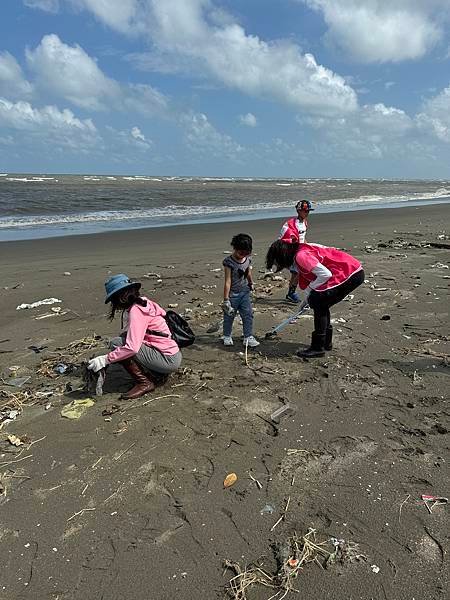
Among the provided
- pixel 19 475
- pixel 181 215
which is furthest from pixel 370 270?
pixel 181 215

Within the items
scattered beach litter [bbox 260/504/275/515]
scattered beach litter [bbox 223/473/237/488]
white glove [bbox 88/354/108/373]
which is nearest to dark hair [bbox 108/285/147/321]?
white glove [bbox 88/354/108/373]

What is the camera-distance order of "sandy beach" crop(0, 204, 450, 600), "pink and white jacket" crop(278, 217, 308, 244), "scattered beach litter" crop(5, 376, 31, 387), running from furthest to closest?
"pink and white jacket" crop(278, 217, 308, 244)
"scattered beach litter" crop(5, 376, 31, 387)
"sandy beach" crop(0, 204, 450, 600)

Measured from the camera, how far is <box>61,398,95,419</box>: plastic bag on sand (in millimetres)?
4270

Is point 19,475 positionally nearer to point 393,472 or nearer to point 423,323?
point 393,472

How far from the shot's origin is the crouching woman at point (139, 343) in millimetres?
4387

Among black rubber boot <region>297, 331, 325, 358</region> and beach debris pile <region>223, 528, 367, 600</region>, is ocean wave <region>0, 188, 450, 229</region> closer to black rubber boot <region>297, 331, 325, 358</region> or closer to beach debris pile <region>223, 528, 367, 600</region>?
black rubber boot <region>297, 331, 325, 358</region>

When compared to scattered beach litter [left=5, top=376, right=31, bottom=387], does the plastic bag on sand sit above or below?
above

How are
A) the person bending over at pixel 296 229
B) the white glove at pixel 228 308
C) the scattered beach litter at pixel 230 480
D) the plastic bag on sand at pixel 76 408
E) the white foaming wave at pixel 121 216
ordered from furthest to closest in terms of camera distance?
the white foaming wave at pixel 121 216 < the person bending over at pixel 296 229 < the white glove at pixel 228 308 < the plastic bag on sand at pixel 76 408 < the scattered beach litter at pixel 230 480

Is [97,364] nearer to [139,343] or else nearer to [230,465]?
[139,343]

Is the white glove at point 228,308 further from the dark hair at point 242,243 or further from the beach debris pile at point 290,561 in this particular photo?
the beach debris pile at point 290,561

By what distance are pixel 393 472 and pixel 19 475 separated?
9.61 ft

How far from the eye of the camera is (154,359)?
15.1 feet

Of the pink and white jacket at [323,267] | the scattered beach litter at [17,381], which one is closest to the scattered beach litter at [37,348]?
the scattered beach litter at [17,381]

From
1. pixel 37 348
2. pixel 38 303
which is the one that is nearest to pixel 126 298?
pixel 37 348
